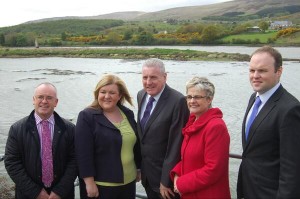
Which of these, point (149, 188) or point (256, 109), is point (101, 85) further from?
point (256, 109)

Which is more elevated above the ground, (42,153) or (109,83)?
(109,83)

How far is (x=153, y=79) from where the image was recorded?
4055 mm

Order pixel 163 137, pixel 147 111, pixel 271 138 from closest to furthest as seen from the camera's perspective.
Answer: pixel 271 138
pixel 163 137
pixel 147 111

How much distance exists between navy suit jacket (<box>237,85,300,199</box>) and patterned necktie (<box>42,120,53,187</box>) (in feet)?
6.58

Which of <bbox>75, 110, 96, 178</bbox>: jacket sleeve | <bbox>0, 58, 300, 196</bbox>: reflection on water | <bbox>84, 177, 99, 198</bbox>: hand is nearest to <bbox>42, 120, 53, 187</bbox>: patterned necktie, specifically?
<bbox>75, 110, 96, 178</bbox>: jacket sleeve

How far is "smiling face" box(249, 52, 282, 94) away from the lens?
3.31 meters

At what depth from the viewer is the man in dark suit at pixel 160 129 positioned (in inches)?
153

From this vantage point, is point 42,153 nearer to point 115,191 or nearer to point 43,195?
point 43,195

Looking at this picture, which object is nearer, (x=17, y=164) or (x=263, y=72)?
(x=263, y=72)

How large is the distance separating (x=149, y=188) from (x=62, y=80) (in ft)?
99.2

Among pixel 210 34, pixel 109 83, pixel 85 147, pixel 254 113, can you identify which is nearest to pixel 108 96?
pixel 109 83

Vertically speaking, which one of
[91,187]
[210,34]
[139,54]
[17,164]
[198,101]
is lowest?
[139,54]

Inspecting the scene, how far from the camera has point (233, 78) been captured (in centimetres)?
3238

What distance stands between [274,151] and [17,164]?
2582 mm
